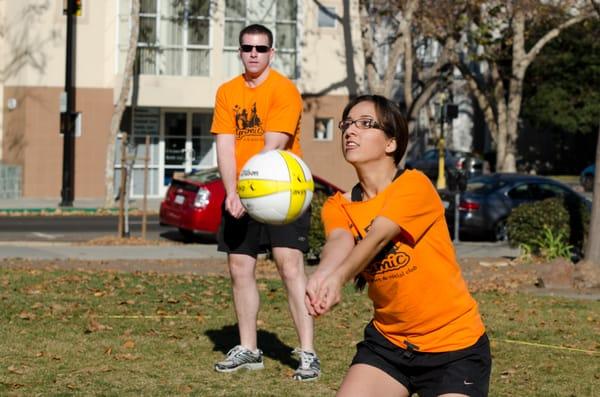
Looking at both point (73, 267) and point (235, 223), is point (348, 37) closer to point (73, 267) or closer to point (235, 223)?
point (73, 267)

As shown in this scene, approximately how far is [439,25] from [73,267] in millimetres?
23115

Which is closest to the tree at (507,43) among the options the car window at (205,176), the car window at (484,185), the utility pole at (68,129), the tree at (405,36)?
the tree at (405,36)

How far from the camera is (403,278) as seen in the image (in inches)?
205

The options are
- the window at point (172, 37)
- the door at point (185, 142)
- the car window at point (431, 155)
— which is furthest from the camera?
the car window at point (431, 155)

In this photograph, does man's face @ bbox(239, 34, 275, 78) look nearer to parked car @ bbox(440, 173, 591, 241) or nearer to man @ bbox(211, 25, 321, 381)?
man @ bbox(211, 25, 321, 381)

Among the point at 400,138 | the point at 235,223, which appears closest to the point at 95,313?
the point at 235,223

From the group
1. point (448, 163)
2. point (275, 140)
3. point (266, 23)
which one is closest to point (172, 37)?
point (266, 23)

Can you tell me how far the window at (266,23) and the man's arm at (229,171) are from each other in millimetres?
29017

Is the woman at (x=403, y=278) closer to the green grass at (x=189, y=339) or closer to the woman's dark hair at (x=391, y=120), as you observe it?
the woman's dark hair at (x=391, y=120)

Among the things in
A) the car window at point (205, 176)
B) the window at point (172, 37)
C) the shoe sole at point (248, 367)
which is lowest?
the shoe sole at point (248, 367)

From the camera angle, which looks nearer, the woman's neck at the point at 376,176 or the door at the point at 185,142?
the woman's neck at the point at 376,176

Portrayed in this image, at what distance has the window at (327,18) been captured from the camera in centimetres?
3809

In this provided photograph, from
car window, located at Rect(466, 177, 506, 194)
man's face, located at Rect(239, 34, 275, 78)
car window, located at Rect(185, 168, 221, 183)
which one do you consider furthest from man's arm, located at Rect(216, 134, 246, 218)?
car window, located at Rect(466, 177, 506, 194)

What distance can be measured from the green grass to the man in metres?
0.23
